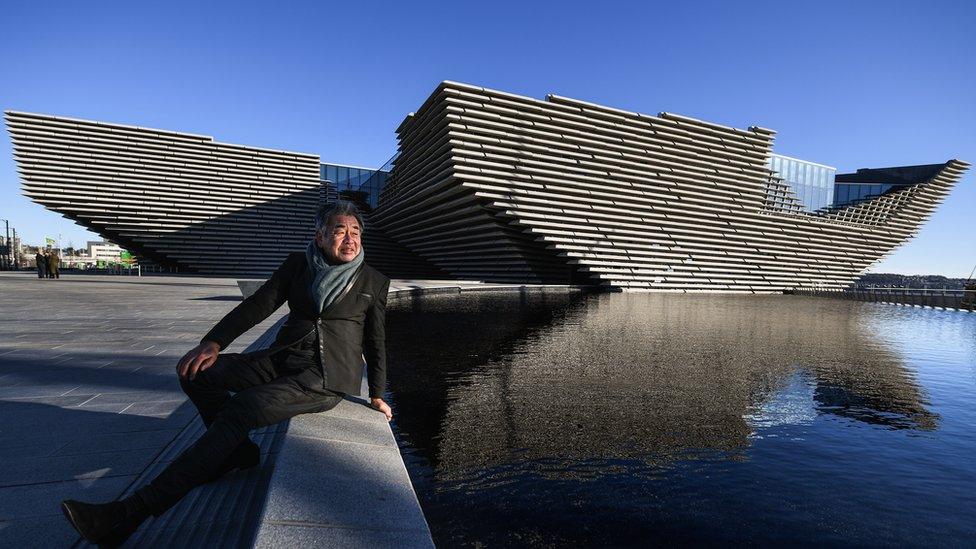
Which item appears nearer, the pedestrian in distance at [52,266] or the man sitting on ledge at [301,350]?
the man sitting on ledge at [301,350]

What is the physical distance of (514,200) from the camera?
23953 mm

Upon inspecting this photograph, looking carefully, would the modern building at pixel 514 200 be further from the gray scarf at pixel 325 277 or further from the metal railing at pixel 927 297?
the gray scarf at pixel 325 277

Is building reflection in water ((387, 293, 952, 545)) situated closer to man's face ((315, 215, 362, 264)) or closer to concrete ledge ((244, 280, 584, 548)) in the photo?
concrete ledge ((244, 280, 584, 548))

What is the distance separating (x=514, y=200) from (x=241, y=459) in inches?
876

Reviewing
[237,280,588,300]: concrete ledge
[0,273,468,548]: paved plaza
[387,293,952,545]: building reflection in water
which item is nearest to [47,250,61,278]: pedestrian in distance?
[237,280,588,300]: concrete ledge

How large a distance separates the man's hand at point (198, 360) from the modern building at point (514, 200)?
2116cm

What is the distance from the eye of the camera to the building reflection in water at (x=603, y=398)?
3400mm

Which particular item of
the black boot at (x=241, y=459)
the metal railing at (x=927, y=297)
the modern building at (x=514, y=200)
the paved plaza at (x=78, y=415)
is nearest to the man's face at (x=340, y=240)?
the black boot at (x=241, y=459)

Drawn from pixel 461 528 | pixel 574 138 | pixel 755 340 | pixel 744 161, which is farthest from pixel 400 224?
pixel 461 528

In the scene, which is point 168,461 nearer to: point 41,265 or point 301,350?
point 301,350

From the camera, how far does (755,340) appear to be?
30.8ft

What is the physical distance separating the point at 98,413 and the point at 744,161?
32.9 meters

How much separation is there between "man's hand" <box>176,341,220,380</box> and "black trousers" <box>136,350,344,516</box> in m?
0.05

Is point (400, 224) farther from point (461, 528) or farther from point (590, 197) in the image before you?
point (461, 528)
